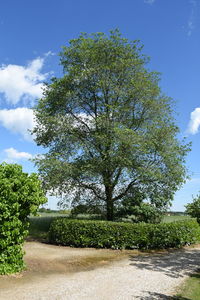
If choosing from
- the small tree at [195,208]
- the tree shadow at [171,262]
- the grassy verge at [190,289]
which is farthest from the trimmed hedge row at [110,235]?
the grassy verge at [190,289]

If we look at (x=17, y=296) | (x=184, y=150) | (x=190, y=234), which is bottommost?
(x=17, y=296)

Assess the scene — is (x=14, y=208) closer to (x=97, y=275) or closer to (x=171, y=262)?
(x=97, y=275)

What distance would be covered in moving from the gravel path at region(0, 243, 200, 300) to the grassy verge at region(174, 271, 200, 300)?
10.7 inches

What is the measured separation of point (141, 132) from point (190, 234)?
780 centimetres

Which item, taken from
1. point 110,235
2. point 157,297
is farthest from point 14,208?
point 110,235

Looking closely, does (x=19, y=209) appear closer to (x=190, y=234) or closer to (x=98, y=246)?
(x=98, y=246)

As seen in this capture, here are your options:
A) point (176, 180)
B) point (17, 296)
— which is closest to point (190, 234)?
point (176, 180)

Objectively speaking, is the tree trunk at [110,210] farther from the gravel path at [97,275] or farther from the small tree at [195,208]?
the small tree at [195,208]

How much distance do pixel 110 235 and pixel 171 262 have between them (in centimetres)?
384

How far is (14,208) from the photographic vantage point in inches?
383

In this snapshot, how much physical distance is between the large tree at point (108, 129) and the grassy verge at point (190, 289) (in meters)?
8.93

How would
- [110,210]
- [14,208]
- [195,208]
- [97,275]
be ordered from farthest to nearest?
[110,210] → [195,208] → [97,275] → [14,208]

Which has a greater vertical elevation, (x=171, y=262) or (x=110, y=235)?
(x=110, y=235)

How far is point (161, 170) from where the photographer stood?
19.8 m
